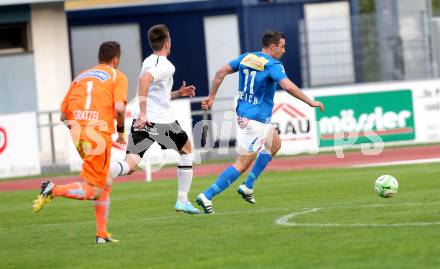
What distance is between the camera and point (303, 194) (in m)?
16.1

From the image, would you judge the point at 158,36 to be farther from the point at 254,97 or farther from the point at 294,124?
the point at 294,124

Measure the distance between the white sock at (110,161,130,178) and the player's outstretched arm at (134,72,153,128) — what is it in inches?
22.4

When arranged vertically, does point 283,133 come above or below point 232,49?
below

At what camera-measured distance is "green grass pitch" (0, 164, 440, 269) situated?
939 cm

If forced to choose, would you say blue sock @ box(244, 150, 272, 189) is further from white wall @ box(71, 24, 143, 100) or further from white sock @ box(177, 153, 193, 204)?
white wall @ box(71, 24, 143, 100)

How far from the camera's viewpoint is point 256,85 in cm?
1408

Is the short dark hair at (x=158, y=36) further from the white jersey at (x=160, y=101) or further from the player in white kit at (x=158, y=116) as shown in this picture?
the white jersey at (x=160, y=101)

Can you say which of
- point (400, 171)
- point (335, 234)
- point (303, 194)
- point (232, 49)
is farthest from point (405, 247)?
point (232, 49)

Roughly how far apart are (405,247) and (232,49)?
2404 centimetres

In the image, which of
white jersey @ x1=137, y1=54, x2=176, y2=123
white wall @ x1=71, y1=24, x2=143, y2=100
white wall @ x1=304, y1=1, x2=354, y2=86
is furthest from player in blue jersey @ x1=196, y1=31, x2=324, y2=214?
white wall @ x1=71, y1=24, x2=143, y2=100

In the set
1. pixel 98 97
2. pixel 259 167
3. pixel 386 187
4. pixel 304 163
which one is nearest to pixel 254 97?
pixel 259 167

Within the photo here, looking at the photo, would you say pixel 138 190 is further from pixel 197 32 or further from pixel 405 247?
pixel 197 32

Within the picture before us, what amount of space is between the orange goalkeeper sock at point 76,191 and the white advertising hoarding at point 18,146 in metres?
14.6

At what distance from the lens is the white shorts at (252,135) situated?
1408 centimetres
